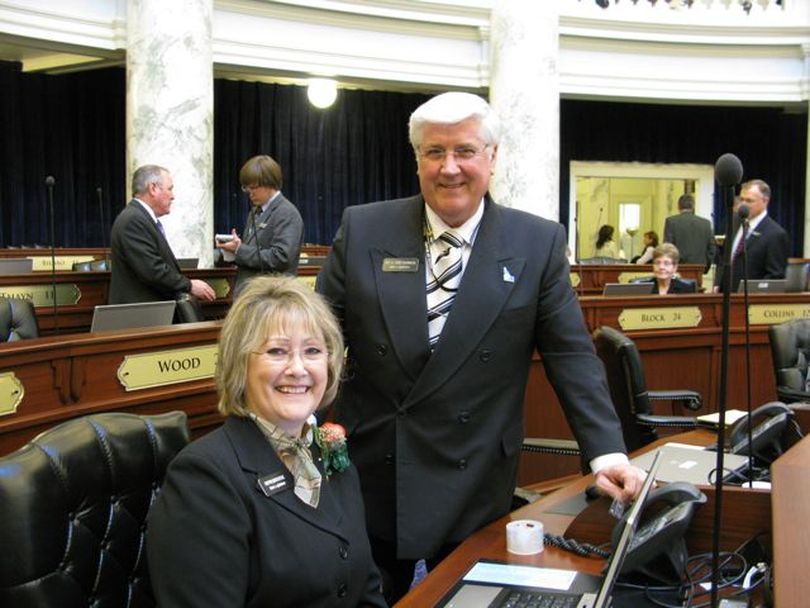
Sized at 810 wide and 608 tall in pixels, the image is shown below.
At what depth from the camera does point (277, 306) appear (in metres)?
1.58

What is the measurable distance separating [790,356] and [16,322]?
3174 millimetres

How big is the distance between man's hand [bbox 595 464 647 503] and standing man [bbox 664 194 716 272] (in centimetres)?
786

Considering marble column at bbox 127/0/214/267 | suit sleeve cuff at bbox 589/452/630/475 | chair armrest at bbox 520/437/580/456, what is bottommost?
chair armrest at bbox 520/437/580/456

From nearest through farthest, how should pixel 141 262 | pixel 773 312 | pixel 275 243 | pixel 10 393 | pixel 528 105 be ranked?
pixel 10 393 → pixel 141 262 → pixel 275 243 → pixel 773 312 → pixel 528 105

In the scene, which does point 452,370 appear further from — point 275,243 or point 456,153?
point 275,243

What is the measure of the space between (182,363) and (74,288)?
2361 millimetres

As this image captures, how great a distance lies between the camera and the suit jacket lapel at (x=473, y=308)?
1833mm

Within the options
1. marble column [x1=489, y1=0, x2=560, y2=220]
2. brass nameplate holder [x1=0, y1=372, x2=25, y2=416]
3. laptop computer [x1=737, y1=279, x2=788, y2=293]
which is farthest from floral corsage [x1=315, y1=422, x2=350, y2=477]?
marble column [x1=489, y1=0, x2=560, y2=220]

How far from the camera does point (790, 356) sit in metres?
4.10

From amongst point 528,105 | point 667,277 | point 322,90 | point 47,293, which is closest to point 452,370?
point 47,293

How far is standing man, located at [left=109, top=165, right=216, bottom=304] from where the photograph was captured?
14.6 ft

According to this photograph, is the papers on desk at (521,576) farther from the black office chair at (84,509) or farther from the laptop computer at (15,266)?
the laptop computer at (15,266)

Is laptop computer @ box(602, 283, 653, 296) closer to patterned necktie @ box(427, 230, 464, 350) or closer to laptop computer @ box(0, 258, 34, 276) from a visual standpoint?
laptop computer @ box(0, 258, 34, 276)

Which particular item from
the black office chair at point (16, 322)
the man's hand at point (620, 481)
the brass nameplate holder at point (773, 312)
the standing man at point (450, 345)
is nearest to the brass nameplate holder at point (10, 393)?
the black office chair at point (16, 322)
